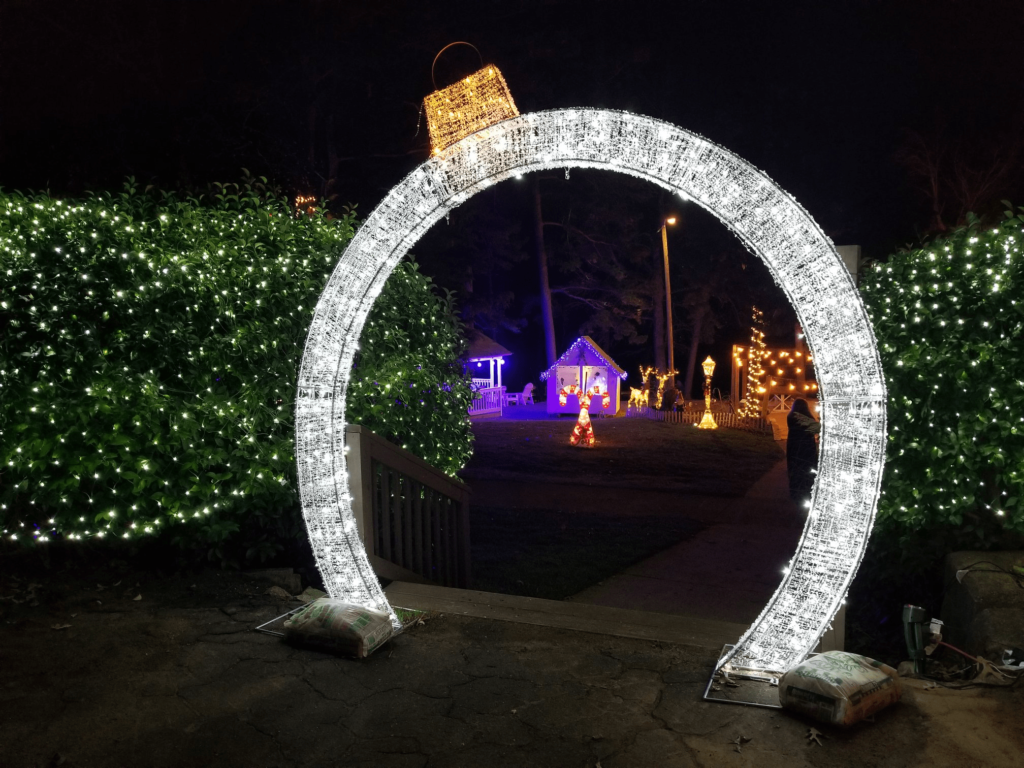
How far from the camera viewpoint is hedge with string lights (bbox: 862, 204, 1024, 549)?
4.59m

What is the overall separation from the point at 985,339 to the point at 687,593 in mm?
3414

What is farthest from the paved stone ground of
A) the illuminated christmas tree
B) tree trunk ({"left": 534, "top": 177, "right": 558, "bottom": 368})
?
tree trunk ({"left": 534, "top": 177, "right": 558, "bottom": 368})

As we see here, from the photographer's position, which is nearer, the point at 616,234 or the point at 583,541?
the point at 583,541

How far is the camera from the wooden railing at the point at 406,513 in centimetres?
516

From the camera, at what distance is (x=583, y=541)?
8656mm

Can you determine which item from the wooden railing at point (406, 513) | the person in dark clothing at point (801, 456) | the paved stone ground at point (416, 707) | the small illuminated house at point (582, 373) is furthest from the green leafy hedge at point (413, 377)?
the small illuminated house at point (582, 373)

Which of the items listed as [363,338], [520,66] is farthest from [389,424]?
[520,66]

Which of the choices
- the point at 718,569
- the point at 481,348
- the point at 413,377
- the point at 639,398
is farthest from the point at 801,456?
the point at 481,348

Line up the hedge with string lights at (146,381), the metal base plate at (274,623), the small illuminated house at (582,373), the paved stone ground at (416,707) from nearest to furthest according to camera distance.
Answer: the paved stone ground at (416,707) < the metal base plate at (274,623) < the hedge with string lights at (146,381) < the small illuminated house at (582,373)

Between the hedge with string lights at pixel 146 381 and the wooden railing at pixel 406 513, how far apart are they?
59 cm

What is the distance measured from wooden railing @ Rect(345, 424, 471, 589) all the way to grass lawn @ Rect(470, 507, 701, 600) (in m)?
0.68

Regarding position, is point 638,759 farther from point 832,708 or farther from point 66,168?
point 66,168

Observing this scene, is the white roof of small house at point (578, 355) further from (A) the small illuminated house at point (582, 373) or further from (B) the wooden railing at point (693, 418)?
(B) the wooden railing at point (693, 418)

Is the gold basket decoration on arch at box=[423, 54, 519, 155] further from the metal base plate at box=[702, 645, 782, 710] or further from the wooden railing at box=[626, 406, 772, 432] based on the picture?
the wooden railing at box=[626, 406, 772, 432]
